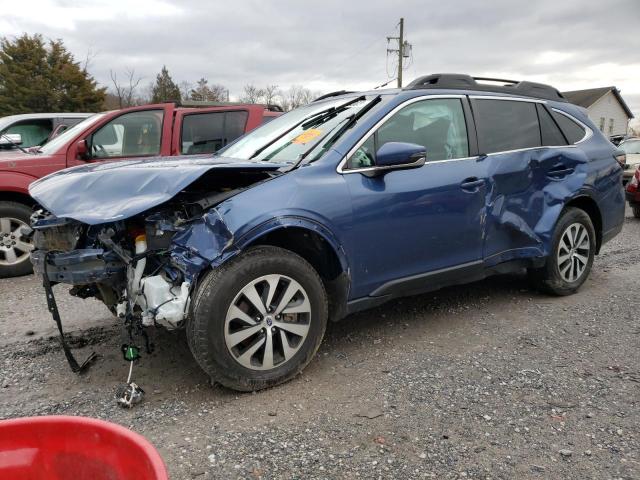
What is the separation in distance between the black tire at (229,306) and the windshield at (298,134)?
74 cm

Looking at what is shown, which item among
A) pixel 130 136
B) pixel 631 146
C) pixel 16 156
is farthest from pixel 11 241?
pixel 631 146

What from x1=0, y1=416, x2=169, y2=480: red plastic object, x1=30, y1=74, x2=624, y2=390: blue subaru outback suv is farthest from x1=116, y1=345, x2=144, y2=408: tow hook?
x1=0, y1=416, x2=169, y2=480: red plastic object

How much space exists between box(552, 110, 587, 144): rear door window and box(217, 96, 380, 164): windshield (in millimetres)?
1964

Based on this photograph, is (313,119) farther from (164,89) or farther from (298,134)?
(164,89)

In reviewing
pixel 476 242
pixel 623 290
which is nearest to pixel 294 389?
pixel 476 242

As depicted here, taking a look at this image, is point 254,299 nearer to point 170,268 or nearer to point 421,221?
point 170,268

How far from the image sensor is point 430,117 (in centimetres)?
375

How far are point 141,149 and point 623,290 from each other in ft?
18.7

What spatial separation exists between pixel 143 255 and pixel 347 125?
160cm

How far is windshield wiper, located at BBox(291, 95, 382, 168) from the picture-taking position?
329 centimetres

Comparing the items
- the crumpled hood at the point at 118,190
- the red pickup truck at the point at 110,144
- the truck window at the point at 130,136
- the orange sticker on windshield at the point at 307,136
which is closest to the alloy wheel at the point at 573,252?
the orange sticker on windshield at the point at 307,136

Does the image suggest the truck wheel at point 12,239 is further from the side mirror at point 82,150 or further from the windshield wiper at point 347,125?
the windshield wiper at point 347,125

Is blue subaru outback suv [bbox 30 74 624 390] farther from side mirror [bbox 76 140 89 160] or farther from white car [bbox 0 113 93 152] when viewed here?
white car [bbox 0 113 93 152]

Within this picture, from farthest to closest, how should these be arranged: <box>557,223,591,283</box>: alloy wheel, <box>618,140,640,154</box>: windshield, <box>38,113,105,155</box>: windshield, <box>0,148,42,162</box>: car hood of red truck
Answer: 1. <box>618,140,640,154</box>: windshield
2. <box>38,113,105,155</box>: windshield
3. <box>0,148,42,162</box>: car hood of red truck
4. <box>557,223,591,283</box>: alloy wheel
